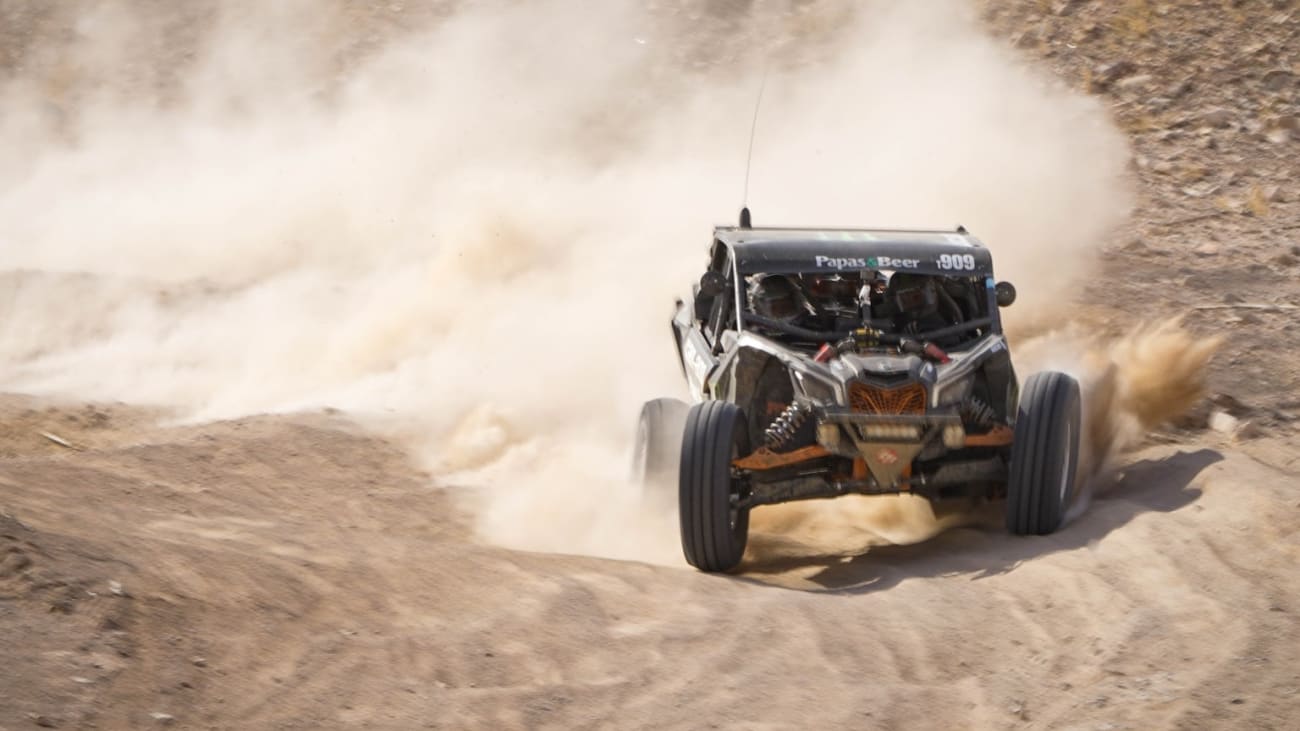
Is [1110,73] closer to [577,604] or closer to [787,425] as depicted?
[787,425]

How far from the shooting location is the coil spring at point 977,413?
861 centimetres

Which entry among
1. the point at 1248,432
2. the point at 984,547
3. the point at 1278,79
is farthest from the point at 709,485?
the point at 1278,79

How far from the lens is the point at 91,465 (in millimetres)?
10703

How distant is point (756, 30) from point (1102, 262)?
11.2 meters

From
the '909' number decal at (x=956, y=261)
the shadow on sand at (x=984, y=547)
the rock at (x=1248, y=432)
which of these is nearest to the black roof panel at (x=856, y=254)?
the '909' number decal at (x=956, y=261)

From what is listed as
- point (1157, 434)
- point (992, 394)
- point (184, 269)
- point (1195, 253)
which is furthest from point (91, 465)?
point (1195, 253)

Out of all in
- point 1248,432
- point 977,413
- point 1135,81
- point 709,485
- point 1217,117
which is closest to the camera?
point 709,485

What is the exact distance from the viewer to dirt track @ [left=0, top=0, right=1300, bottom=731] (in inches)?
238

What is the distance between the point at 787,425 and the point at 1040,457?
1.30 m

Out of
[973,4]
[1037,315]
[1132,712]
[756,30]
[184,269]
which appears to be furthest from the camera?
[756,30]

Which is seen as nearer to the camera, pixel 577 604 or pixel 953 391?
pixel 577 604

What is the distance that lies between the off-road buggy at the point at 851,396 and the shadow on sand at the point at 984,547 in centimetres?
19

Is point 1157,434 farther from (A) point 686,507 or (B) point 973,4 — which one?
(B) point 973,4

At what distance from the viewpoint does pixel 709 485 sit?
8141 mm
